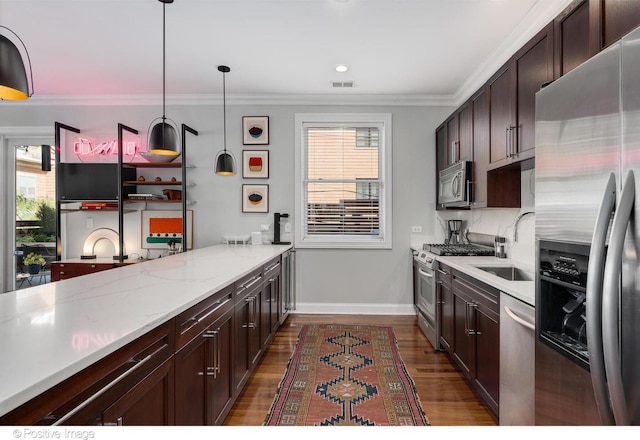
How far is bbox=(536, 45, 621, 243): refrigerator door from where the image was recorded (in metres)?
0.97

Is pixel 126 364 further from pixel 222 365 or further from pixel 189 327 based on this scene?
pixel 222 365

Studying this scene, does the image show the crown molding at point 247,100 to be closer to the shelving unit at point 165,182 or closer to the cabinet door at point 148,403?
the shelving unit at point 165,182

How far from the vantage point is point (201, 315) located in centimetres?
166

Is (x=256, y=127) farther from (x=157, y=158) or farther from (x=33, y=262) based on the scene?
(x=33, y=262)

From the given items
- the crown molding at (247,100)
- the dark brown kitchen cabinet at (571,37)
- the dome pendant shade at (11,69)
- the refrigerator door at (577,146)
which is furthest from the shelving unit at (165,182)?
the refrigerator door at (577,146)

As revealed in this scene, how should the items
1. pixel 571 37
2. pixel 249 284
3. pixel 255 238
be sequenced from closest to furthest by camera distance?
pixel 571 37
pixel 249 284
pixel 255 238

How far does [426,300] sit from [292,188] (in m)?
2.10

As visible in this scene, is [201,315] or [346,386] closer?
[201,315]

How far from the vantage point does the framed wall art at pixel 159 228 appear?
4.40 metres

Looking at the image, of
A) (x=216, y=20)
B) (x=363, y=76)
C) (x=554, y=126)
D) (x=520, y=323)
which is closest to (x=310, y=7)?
(x=216, y=20)

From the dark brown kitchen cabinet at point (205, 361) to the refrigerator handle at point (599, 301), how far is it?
55.3 inches

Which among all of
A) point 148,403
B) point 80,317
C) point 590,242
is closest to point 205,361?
point 148,403

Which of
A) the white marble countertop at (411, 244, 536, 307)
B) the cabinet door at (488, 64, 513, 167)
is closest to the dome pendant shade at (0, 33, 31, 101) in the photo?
the white marble countertop at (411, 244, 536, 307)

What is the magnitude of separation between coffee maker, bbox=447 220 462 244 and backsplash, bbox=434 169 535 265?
0.35 feet
